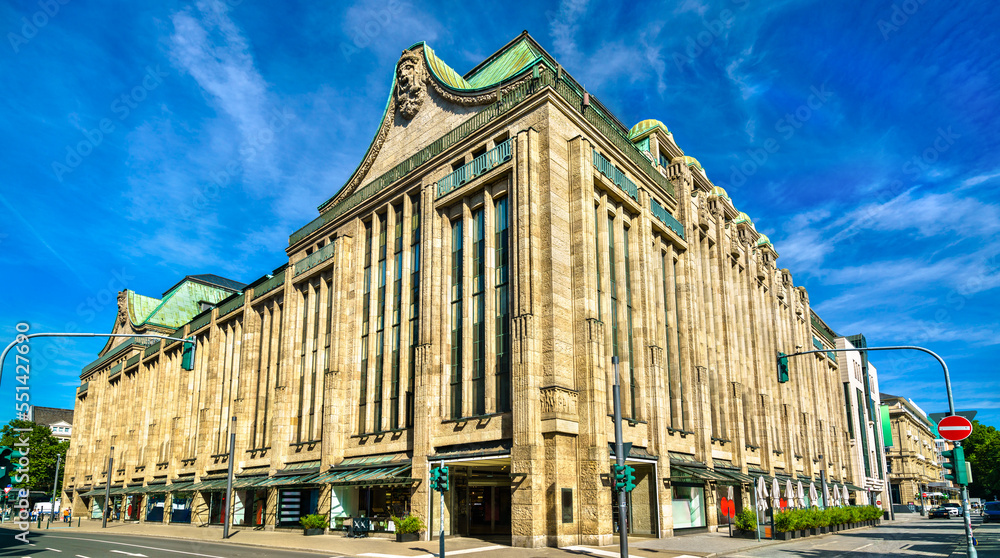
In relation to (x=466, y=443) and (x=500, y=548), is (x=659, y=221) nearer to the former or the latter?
(x=466, y=443)

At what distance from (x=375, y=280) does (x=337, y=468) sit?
1113 centimetres

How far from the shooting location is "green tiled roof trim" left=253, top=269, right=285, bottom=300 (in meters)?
49.0

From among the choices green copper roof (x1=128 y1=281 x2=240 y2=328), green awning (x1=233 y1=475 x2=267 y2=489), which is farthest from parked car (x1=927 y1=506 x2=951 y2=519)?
green copper roof (x1=128 y1=281 x2=240 y2=328)

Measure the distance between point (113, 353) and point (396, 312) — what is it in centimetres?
5667

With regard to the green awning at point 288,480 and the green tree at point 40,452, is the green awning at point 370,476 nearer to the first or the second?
the green awning at point 288,480

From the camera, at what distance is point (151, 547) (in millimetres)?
27188

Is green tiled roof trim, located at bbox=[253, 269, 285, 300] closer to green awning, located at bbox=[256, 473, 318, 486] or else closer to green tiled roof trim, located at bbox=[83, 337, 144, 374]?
green awning, located at bbox=[256, 473, 318, 486]

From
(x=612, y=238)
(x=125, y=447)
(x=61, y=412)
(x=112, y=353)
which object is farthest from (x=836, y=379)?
(x=61, y=412)

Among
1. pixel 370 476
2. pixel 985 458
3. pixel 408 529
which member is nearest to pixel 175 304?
pixel 370 476

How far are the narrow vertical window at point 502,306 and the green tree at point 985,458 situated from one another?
9437 centimetres

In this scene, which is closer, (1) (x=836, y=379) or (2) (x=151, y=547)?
(2) (x=151, y=547)

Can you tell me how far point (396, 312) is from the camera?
3747cm

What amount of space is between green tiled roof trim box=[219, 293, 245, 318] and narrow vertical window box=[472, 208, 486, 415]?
27976 millimetres

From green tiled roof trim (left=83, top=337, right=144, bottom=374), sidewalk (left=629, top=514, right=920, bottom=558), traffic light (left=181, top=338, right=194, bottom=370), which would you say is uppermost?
green tiled roof trim (left=83, top=337, right=144, bottom=374)
